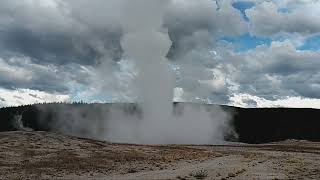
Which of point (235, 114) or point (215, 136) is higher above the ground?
point (235, 114)

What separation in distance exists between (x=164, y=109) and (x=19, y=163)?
2985 inches

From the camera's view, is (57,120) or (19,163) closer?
(19,163)

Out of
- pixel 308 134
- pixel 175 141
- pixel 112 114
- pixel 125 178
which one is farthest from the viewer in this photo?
pixel 308 134

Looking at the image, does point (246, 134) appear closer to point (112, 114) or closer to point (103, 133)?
point (112, 114)

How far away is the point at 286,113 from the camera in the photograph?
186 metres

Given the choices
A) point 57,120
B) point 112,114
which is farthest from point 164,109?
point 57,120

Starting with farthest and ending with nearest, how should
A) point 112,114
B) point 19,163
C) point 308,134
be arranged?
1. point 308,134
2. point 112,114
3. point 19,163

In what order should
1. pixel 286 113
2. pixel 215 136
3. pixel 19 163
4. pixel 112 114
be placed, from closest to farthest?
pixel 19 163
pixel 215 136
pixel 112 114
pixel 286 113

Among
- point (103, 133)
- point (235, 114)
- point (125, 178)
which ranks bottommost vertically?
point (125, 178)

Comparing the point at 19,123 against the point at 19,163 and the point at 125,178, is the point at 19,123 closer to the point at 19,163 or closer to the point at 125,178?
the point at 19,163

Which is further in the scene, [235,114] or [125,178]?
[235,114]

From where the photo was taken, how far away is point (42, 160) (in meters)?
47.8

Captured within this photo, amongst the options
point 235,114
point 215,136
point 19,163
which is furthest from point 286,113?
point 19,163

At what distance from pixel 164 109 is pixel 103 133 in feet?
53.7
